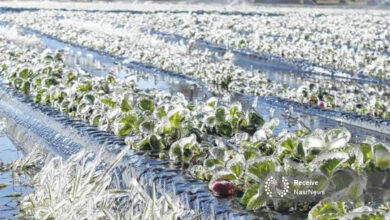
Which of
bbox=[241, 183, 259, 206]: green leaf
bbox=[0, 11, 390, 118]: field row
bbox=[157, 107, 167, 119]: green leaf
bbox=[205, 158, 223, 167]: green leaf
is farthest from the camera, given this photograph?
bbox=[0, 11, 390, 118]: field row

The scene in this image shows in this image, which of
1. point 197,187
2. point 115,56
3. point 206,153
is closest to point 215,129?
point 206,153

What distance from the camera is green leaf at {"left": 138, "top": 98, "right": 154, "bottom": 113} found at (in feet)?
20.5

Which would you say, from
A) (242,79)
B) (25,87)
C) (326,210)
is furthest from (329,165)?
(242,79)

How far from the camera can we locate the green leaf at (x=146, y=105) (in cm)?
624

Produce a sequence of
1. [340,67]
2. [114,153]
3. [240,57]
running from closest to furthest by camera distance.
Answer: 1. [114,153]
2. [340,67]
3. [240,57]

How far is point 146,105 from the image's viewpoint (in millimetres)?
6246

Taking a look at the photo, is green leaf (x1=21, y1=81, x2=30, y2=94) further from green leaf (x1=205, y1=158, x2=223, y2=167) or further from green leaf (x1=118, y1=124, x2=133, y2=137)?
green leaf (x1=205, y1=158, x2=223, y2=167)

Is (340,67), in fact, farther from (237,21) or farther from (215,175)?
(237,21)

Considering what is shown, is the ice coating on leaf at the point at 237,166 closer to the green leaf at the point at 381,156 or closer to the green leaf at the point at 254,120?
the green leaf at the point at 381,156

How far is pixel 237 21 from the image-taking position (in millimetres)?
31281

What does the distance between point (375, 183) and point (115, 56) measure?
14.0 meters

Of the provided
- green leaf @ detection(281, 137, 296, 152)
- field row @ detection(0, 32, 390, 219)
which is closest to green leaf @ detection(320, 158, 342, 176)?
field row @ detection(0, 32, 390, 219)

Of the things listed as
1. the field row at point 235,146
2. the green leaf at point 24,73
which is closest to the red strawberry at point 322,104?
the field row at point 235,146

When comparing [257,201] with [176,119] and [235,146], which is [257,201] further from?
[176,119]
